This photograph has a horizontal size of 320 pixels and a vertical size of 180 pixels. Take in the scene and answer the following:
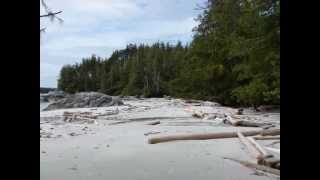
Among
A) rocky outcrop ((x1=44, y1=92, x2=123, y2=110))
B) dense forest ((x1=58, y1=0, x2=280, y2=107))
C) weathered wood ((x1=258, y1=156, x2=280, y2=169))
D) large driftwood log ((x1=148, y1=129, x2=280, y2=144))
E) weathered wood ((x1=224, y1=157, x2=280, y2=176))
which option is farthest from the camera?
rocky outcrop ((x1=44, y1=92, x2=123, y2=110))

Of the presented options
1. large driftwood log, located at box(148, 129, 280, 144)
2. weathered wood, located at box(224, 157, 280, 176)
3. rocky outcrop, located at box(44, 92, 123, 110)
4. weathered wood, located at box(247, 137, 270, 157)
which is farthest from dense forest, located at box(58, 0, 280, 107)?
rocky outcrop, located at box(44, 92, 123, 110)

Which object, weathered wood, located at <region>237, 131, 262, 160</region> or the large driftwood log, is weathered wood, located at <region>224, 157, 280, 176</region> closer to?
weathered wood, located at <region>237, 131, 262, 160</region>

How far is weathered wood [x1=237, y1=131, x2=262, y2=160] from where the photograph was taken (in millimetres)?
7286

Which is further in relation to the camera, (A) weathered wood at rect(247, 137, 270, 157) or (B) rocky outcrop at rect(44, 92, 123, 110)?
(B) rocky outcrop at rect(44, 92, 123, 110)

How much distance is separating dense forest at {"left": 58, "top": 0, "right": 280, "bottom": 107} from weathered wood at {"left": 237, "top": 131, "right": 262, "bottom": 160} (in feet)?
5.90

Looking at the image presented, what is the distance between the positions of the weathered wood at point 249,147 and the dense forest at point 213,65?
180 centimetres

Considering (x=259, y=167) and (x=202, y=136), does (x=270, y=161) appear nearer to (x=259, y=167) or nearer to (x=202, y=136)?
(x=259, y=167)

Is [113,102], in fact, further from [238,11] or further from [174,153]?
[174,153]

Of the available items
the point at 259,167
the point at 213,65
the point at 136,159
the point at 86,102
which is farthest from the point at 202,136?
the point at 213,65

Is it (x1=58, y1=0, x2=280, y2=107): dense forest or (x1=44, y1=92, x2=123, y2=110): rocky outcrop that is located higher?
(x1=58, y1=0, x2=280, y2=107): dense forest

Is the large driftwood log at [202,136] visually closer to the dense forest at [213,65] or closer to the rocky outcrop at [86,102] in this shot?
the dense forest at [213,65]
